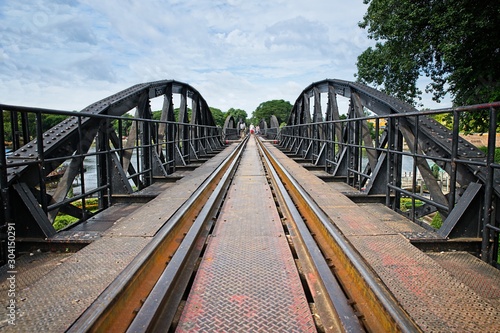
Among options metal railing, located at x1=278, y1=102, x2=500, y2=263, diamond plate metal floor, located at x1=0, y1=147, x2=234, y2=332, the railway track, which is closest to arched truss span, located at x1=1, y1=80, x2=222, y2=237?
diamond plate metal floor, located at x1=0, y1=147, x2=234, y2=332

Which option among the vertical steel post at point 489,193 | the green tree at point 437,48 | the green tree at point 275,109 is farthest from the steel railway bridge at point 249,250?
the green tree at point 275,109

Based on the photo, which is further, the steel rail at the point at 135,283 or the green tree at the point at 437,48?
the green tree at the point at 437,48

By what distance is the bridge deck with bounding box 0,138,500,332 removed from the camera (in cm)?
183

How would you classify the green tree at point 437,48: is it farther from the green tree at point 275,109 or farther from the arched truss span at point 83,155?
the green tree at point 275,109

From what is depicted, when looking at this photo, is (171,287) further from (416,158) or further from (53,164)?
(416,158)

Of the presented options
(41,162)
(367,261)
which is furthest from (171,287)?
(41,162)

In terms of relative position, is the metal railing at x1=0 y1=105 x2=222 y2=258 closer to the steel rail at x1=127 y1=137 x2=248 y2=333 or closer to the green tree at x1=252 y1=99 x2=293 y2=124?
the steel rail at x1=127 y1=137 x2=248 y2=333

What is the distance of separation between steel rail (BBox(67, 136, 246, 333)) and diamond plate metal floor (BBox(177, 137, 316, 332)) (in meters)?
0.20

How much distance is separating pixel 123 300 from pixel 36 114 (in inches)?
82.2

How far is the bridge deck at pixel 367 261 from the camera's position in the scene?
1831 mm

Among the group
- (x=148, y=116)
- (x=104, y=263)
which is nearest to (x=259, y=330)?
(x=104, y=263)

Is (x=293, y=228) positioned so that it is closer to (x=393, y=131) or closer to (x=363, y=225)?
(x=363, y=225)

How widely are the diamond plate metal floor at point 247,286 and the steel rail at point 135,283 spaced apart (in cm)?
20

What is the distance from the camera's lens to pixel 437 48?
1405 cm
